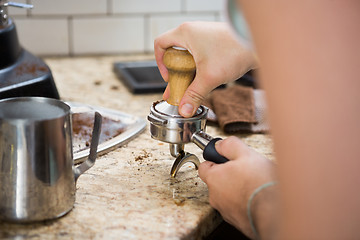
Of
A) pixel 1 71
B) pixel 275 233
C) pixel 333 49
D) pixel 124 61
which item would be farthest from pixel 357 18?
pixel 124 61

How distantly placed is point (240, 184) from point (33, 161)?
25 cm

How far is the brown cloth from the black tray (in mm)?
176

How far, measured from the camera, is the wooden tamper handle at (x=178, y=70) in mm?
714

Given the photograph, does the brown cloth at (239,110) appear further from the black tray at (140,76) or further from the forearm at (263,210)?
the forearm at (263,210)

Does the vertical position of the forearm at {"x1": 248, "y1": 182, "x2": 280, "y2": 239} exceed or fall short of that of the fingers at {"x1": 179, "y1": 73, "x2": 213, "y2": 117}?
it falls short

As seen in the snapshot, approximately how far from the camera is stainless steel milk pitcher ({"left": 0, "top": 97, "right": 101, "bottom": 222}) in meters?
0.57

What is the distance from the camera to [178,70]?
28.4 inches

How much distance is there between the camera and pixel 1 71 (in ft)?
2.93

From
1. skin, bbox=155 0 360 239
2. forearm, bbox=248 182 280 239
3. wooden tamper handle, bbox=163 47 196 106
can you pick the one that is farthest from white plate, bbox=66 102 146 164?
skin, bbox=155 0 360 239

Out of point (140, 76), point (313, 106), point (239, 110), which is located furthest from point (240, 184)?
point (140, 76)

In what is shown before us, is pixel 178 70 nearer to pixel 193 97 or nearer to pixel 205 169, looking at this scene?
pixel 193 97

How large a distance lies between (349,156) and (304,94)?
0.18ft

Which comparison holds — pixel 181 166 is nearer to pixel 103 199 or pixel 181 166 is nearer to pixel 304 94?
pixel 103 199

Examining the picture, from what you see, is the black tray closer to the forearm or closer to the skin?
the forearm
